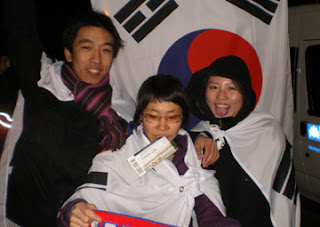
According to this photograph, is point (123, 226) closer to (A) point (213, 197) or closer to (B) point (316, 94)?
(A) point (213, 197)

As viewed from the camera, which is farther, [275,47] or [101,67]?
[275,47]

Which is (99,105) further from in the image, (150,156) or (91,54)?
(150,156)

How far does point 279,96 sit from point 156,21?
135 cm

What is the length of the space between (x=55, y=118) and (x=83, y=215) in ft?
2.06

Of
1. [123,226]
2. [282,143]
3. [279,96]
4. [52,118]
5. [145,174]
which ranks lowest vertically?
[123,226]

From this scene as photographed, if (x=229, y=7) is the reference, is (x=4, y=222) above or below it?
below

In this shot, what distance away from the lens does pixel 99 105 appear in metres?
1.90

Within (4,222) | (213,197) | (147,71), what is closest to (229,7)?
(147,71)

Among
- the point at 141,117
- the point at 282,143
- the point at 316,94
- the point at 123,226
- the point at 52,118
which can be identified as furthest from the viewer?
the point at 316,94

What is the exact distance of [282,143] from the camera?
2074 millimetres

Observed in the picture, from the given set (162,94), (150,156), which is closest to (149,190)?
(150,156)

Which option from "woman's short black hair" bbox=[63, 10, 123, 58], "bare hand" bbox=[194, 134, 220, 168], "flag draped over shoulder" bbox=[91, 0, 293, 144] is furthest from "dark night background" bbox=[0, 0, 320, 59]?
"bare hand" bbox=[194, 134, 220, 168]

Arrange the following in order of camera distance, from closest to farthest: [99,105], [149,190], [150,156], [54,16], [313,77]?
[150,156] → [149,190] → [99,105] → [313,77] → [54,16]

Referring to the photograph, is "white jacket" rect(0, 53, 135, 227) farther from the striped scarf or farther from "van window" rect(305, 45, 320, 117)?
"van window" rect(305, 45, 320, 117)
